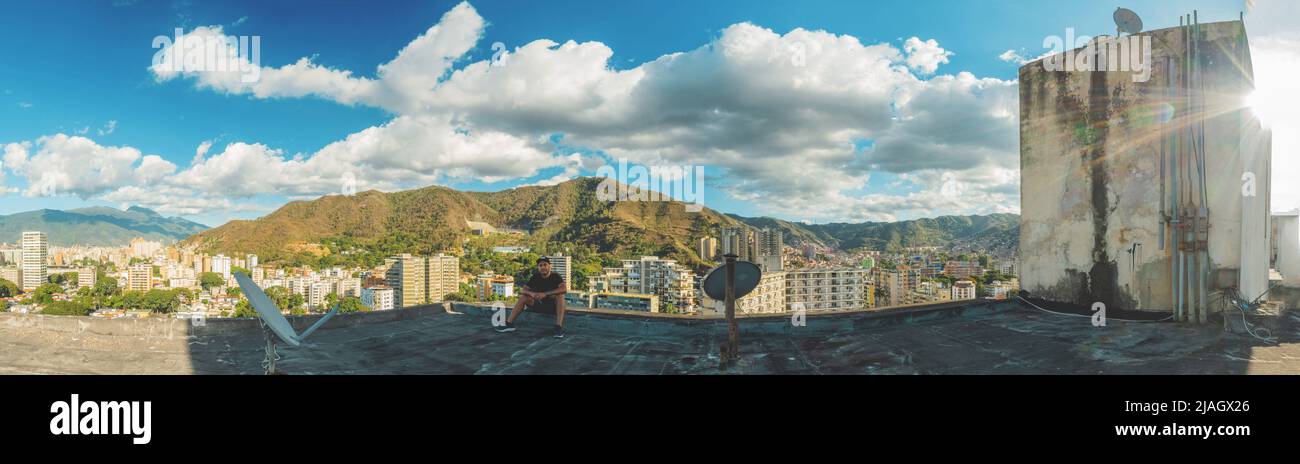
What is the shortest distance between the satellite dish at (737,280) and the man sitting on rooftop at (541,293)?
2653 millimetres

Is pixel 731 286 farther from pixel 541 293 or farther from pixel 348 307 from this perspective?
pixel 348 307

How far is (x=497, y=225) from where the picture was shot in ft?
343

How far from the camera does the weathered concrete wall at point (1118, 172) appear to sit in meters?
7.30

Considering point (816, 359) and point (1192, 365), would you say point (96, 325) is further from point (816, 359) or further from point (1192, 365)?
point (1192, 365)

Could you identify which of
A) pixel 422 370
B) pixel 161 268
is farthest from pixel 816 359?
pixel 161 268

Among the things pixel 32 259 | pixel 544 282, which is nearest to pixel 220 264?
pixel 32 259

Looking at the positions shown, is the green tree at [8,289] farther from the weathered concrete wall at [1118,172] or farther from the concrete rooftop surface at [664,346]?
the weathered concrete wall at [1118,172]

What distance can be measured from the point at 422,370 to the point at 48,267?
14584 cm

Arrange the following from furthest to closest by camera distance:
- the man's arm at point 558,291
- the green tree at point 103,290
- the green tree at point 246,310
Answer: the green tree at point 103,290, the man's arm at point 558,291, the green tree at point 246,310

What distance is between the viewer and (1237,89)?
7242mm

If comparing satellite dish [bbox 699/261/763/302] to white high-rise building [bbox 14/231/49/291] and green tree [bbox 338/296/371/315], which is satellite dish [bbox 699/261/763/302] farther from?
white high-rise building [bbox 14/231/49/291]

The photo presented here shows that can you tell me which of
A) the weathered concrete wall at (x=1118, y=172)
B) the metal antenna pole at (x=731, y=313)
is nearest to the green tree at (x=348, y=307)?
the metal antenna pole at (x=731, y=313)

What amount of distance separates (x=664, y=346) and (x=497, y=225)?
337ft

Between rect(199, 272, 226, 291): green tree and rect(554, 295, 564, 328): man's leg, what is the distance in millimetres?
96681
